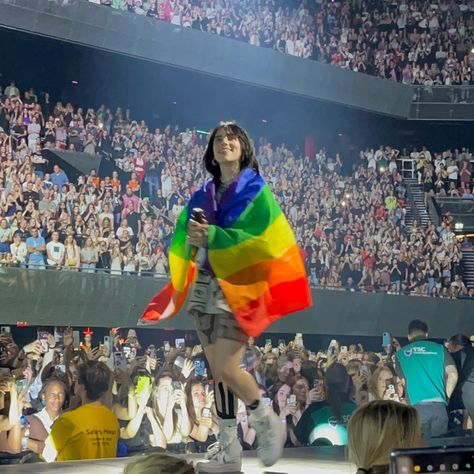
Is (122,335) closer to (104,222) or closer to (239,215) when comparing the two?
(104,222)

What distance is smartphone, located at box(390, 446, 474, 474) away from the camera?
73.9 inches

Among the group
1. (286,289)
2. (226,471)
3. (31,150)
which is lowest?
(226,471)

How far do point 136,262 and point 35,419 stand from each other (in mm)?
9966

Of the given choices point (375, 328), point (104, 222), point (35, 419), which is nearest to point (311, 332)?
point (375, 328)

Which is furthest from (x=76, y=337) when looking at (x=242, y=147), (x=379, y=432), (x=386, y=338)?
(x=379, y=432)

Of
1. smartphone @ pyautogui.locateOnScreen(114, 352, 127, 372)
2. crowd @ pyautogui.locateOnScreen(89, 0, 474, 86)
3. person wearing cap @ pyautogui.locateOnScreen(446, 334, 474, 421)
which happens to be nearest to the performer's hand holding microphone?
person wearing cap @ pyautogui.locateOnScreen(446, 334, 474, 421)

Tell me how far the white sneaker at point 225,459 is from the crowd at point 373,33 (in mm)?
17907

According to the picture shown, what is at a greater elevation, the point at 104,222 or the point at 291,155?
the point at 291,155

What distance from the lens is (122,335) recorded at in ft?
53.7

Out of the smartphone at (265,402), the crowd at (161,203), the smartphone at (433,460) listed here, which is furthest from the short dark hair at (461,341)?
the smartphone at (433,460)

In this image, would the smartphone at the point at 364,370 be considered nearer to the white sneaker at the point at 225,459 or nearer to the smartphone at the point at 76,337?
the white sneaker at the point at 225,459

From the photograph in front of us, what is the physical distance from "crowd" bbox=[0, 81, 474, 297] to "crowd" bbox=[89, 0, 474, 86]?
7.09 feet

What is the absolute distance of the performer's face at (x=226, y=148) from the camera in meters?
4.94

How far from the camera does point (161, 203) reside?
17.3 meters
